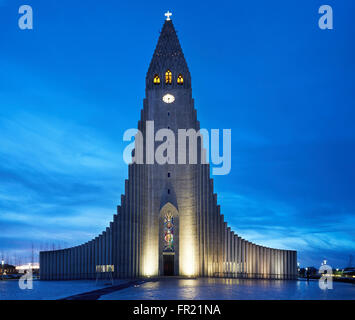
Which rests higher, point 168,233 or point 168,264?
point 168,233

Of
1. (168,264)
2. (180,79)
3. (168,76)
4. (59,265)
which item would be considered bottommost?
(168,264)

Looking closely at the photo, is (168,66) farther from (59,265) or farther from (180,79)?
(59,265)

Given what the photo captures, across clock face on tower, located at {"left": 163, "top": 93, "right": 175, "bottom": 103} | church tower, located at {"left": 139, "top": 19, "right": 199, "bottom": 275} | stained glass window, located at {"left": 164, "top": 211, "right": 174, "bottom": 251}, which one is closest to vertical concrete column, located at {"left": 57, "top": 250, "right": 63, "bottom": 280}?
church tower, located at {"left": 139, "top": 19, "right": 199, "bottom": 275}

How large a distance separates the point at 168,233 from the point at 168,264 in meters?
3.06

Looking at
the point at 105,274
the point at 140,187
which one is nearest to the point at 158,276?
the point at 105,274

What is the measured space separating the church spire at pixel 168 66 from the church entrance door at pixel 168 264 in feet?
58.4

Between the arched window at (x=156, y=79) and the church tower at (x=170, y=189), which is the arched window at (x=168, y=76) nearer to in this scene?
the church tower at (x=170, y=189)

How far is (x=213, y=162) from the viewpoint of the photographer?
4359cm

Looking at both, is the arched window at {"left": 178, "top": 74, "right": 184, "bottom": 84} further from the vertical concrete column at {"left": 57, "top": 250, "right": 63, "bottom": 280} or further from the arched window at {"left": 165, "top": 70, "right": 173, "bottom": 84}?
the vertical concrete column at {"left": 57, "top": 250, "right": 63, "bottom": 280}

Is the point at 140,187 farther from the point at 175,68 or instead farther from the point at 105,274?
the point at 175,68

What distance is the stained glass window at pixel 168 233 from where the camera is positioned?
4112 centimetres

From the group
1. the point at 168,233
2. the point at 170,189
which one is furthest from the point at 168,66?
the point at 168,233

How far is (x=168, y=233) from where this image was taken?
41219mm
